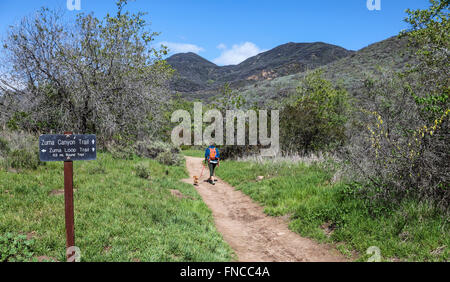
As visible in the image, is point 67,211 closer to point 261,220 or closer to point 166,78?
point 261,220

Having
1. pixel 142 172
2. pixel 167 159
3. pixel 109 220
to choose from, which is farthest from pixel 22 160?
pixel 167 159

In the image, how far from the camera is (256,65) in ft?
498

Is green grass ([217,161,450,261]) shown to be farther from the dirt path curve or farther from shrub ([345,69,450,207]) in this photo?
shrub ([345,69,450,207])

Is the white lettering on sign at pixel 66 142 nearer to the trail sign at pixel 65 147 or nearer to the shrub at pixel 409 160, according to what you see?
the trail sign at pixel 65 147

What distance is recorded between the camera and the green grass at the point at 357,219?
4609 millimetres

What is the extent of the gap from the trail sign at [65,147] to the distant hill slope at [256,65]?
9941 cm

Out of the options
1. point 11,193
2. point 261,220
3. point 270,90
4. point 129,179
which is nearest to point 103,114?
point 129,179

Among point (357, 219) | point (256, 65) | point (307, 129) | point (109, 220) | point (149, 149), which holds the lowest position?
point (357, 219)

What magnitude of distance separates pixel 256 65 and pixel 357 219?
154360 millimetres

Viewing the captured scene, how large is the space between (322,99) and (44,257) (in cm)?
2583

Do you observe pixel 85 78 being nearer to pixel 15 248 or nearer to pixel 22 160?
pixel 22 160

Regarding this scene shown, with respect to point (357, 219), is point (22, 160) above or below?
above

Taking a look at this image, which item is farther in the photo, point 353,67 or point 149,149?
point 353,67

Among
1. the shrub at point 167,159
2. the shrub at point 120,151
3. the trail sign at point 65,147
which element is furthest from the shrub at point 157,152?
the trail sign at point 65,147
